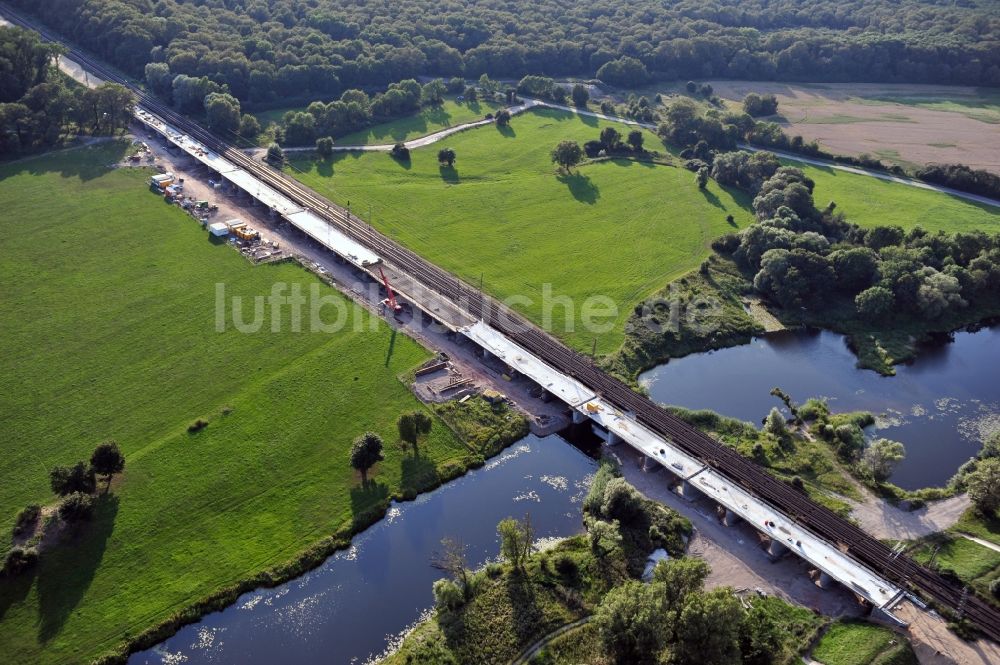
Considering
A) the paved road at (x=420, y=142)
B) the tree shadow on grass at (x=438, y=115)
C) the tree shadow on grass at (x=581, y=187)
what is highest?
the tree shadow on grass at (x=438, y=115)

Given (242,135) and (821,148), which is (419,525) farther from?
(821,148)

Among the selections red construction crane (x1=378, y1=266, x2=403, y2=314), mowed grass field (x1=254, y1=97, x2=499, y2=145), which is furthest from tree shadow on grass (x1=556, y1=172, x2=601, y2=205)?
red construction crane (x1=378, y1=266, x2=403, y2=314)

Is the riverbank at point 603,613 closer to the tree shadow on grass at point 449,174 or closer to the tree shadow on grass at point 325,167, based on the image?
the tree shadow on grass at point 449,174

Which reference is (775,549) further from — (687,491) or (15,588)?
(15,588)

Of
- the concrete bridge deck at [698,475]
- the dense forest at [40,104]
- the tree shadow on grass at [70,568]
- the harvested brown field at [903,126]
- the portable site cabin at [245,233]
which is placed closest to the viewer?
the tree shadow on grass at [70,568]

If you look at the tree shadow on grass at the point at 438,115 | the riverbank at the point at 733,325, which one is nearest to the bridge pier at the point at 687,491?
the riverbank at the point at 733,325

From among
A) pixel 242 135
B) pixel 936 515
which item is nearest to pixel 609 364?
pixel 936 515
